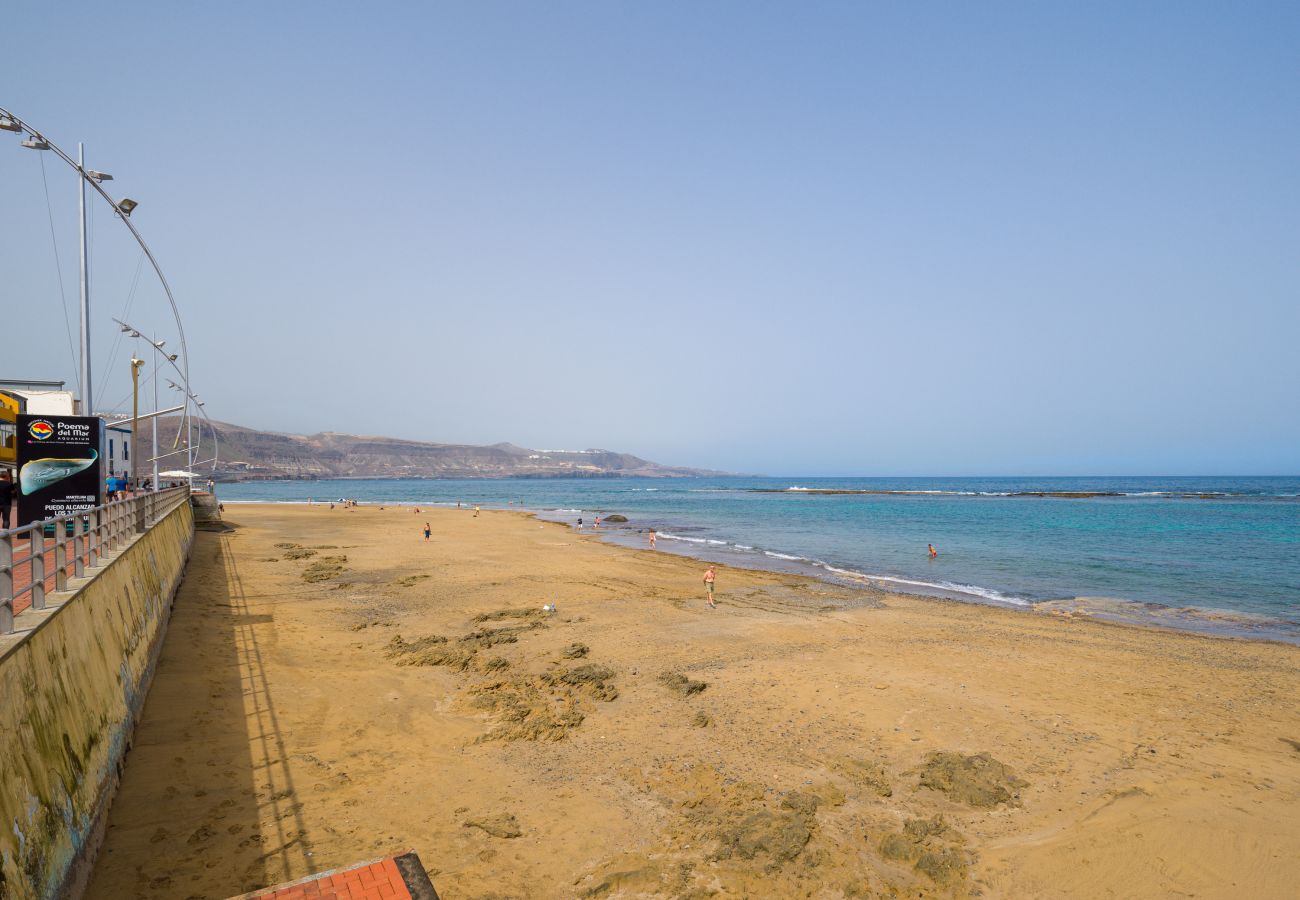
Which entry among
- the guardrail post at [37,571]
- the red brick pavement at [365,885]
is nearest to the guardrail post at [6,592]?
the guardrail post at [37,571]

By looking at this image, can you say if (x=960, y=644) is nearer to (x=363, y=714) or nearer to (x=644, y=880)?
(x=644, y=880)

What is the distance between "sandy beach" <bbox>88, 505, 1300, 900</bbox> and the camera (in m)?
6.54

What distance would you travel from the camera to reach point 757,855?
6680mm

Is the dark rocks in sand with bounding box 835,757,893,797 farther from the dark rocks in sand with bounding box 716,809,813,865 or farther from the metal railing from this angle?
the metal railing

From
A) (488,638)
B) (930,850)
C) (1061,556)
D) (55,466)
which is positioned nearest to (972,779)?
(930,850)

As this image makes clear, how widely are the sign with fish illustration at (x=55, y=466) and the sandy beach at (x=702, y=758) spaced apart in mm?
3602

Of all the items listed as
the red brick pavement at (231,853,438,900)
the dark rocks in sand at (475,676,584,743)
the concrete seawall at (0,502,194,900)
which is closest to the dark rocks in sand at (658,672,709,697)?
the dark rocks in sand at (475,676,584,743)

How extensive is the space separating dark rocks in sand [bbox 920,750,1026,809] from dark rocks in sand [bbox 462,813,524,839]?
5370 millimetres

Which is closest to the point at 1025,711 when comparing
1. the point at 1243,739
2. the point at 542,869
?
the point at 1243,739

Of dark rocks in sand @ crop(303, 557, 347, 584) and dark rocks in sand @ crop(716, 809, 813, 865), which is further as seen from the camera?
dark rocks in sand @ crop(303, 557, 347, 584)

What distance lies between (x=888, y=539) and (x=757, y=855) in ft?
134

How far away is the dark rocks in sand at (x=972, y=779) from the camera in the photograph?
7.99 m

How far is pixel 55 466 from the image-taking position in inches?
494

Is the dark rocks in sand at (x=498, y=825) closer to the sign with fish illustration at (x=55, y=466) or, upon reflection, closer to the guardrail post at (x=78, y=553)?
the guardrail post at (x=78, y=553)
